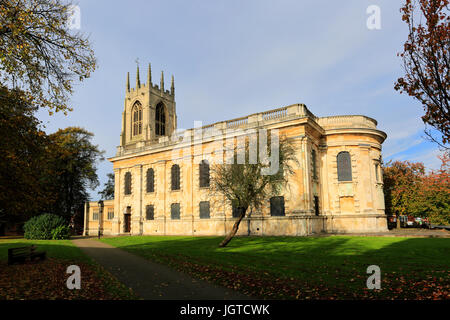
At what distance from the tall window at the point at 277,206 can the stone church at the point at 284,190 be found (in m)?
0.09

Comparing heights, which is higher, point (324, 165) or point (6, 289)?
point (324, 165)

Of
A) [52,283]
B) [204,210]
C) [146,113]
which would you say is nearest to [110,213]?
[204,210]

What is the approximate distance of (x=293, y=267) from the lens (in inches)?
459

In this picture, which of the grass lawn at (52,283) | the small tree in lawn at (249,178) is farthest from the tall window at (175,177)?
the grass lawn at (52,283)

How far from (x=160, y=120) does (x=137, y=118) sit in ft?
15.0

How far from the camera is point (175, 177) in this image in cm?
3738

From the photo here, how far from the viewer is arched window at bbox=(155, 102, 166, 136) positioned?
64.4 meters

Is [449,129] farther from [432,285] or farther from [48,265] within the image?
[48,265]

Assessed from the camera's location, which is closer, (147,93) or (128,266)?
(128,266)

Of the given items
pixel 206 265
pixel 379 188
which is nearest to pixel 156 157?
pixel 379 188

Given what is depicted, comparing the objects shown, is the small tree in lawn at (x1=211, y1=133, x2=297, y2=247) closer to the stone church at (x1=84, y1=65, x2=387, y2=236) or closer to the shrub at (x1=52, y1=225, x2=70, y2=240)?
the stone church at (x1=84, y1=65, x2=387, y2=236)

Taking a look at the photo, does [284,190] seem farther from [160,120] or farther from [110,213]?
[160,120]

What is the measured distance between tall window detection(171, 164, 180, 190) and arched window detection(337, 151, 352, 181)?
17.5 meters
